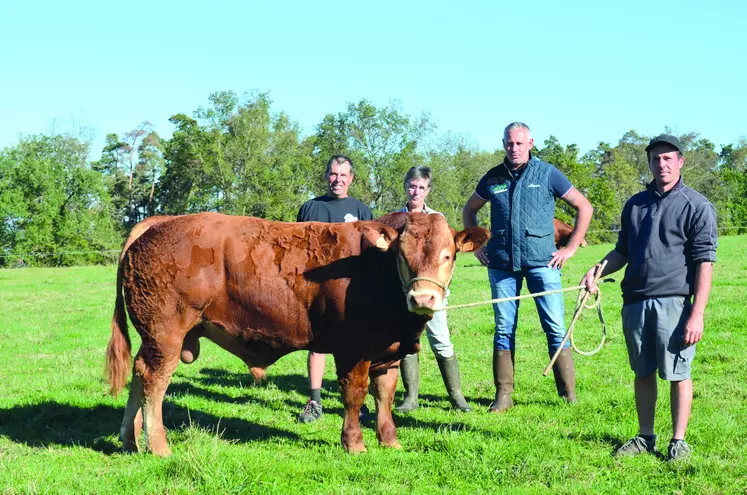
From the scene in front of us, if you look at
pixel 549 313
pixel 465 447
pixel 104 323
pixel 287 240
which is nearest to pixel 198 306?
pixel 287 240

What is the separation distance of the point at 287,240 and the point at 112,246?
172ft

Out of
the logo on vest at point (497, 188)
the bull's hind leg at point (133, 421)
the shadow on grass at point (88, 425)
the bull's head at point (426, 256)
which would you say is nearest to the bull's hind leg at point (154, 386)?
the bull's hind leg at point (133, 421)

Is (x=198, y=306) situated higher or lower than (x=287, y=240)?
lower

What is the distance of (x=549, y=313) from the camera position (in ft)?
22.2

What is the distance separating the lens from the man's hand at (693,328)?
15.4 feet

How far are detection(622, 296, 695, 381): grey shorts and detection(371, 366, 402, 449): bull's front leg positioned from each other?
2002 millimetres

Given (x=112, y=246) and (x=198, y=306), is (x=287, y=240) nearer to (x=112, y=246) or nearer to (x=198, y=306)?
(x=198, y=306)

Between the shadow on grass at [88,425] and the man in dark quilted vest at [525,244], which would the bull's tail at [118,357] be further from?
the man in dark quilted vest at [525,244]

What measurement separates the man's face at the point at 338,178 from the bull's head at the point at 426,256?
1.71 meters

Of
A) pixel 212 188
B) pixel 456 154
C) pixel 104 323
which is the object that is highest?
pixel 456 154

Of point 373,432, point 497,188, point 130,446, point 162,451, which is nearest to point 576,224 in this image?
point 497,188

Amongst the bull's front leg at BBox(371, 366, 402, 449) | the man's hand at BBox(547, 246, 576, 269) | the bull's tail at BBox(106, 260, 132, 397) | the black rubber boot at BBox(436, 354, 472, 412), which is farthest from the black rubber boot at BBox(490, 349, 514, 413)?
the bull's tail at BBox(106, 260, 132, 397)

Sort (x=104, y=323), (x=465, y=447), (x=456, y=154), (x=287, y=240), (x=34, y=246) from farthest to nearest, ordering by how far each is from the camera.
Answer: (x=456, y=154), (x=34, y=246), (x=104, y=323), (x=287, y=240), (x=465, y=447)

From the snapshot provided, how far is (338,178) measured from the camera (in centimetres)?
699
